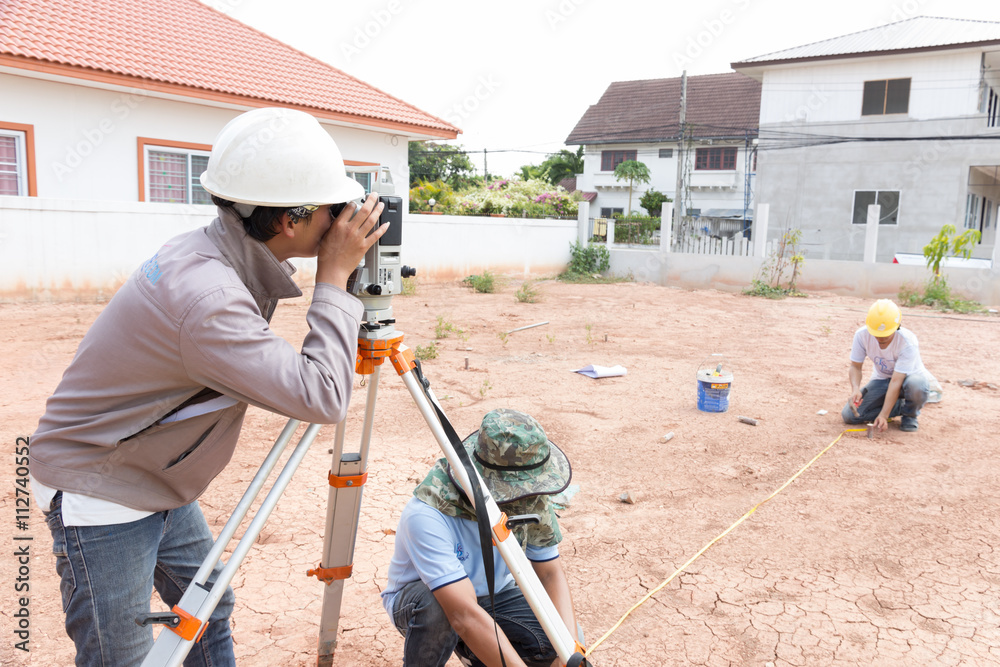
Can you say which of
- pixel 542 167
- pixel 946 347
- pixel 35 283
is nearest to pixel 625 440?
pixel 946 347

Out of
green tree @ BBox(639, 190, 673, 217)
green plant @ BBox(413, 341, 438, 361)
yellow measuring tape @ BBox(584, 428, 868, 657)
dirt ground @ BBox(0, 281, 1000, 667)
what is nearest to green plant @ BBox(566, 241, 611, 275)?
dirt ground @ BBox(0, 281, 1000, 667)

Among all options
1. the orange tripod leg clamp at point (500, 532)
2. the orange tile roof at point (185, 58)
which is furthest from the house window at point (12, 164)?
the orange tripod leg clamp at point (500, 532)

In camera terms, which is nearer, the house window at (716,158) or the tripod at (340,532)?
the tripod at (340,532)

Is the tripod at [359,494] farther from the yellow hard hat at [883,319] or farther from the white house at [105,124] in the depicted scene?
the white house at [105,124]

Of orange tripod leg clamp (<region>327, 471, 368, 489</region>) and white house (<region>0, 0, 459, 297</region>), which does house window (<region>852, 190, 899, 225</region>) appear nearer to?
white house (<region>0, 0, 459, 297</region>)

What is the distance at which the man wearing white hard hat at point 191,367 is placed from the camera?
1.31 m

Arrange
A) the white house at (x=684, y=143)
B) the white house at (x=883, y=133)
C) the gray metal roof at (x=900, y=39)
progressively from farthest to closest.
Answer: the white house at (x=684, y=143) → the gray metal roof at (x=900, y=39) → the white house at (x=883, y=133)

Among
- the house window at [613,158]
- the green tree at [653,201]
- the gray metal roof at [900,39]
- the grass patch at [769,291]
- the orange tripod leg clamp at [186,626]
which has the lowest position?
the grass patch at [769,291]

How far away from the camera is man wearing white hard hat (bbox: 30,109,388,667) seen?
1307 mm

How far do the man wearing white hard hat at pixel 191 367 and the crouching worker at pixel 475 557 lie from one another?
709 mm

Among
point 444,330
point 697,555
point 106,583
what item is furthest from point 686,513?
point 444,330

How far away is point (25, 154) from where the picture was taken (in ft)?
31.8

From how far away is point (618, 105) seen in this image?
3381 centimetres

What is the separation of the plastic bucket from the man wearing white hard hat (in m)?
4.57
